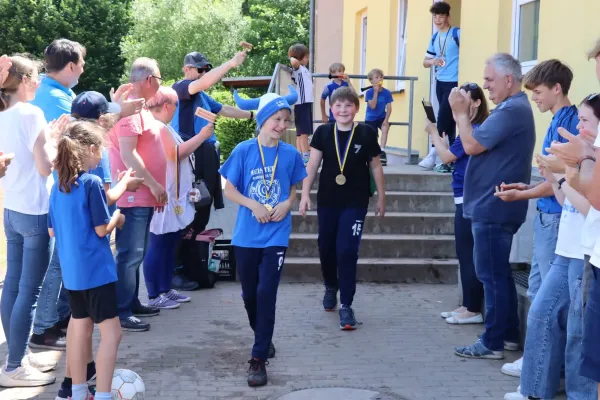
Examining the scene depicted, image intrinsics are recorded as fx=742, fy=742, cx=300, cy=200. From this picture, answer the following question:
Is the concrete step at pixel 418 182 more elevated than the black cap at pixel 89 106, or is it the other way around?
the black cap at pixel 89 106

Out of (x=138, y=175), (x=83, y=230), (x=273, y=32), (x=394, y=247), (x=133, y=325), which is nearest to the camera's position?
(x=83, y=230)

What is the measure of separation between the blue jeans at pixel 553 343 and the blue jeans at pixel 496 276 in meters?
0.88

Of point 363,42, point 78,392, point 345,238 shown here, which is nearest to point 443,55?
point 345,238

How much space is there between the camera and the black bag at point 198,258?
7.60 m

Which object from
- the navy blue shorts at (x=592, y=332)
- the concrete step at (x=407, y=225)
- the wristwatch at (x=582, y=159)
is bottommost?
the concrete step at (x=407, y=225)

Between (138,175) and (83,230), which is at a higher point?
(138,175)

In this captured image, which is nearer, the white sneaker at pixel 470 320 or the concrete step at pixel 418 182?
the white sneaker at pixel 470 320

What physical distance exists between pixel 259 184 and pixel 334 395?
4.85 ft

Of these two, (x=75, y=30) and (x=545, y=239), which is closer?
(x=545, y=239)

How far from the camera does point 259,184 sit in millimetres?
5066

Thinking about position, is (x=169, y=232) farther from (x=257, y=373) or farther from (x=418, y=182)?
(x=418, y=182)

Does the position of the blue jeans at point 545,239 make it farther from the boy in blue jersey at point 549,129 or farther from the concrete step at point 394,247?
the concrete step at point 394,247

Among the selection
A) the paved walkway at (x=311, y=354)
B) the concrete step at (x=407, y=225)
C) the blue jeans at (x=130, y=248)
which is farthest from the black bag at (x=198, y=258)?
the blue jeans at (x=130, y=248)

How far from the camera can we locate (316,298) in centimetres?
726
